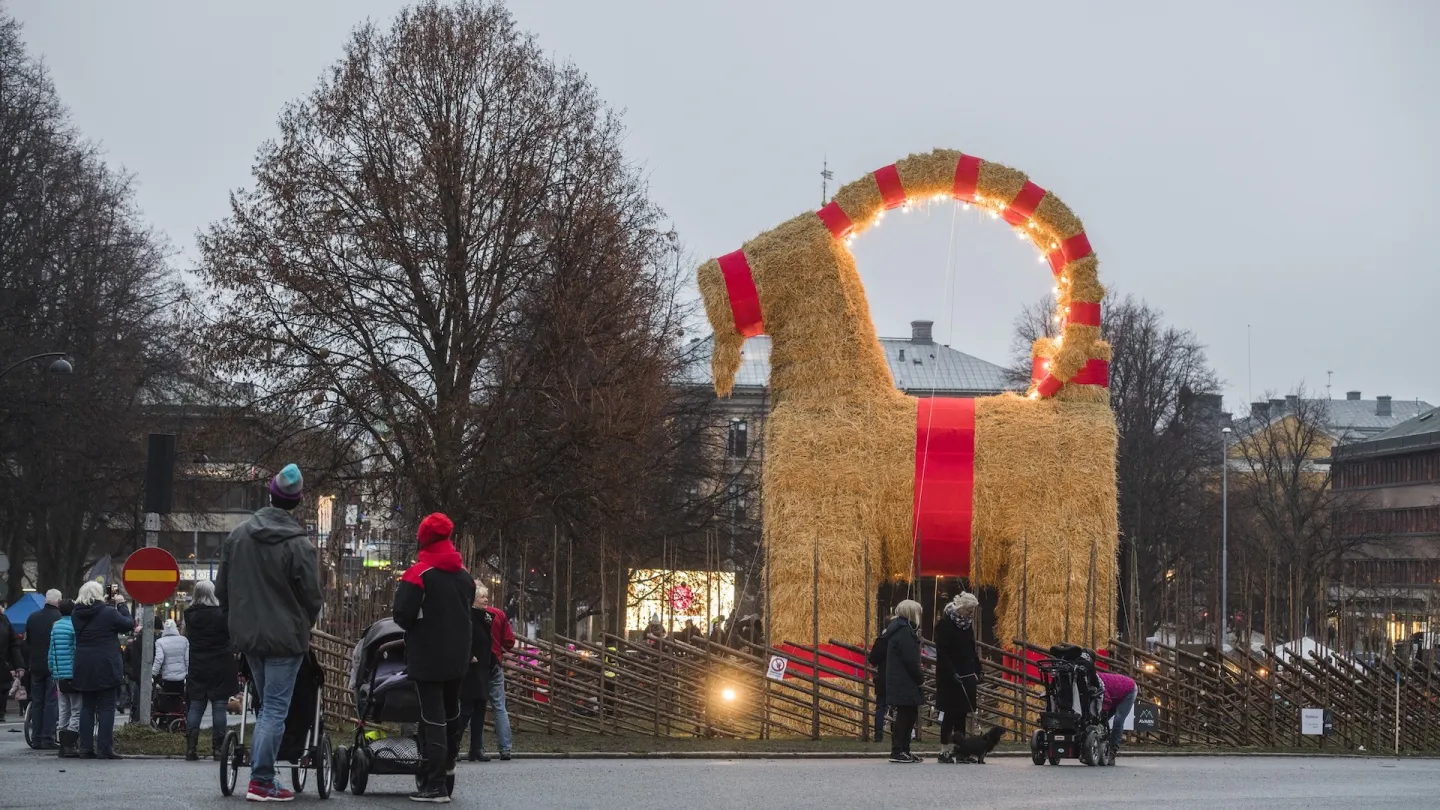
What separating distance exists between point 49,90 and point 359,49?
13.7 metres

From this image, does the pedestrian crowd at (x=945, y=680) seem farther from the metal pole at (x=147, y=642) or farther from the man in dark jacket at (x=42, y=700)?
the man in dark jacket at (x=42, y=700)

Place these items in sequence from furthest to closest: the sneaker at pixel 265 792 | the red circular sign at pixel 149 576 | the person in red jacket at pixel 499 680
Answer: the red circular sign at pixel 149 576, the person in red jacket at pixel 499 680, the sneaker at pixel 265 792

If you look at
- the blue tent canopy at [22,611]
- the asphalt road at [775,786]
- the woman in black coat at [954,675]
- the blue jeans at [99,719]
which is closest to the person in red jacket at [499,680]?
the asphalt road at [775,786]

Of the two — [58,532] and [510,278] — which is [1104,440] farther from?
[58,532]

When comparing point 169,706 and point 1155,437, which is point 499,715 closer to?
point 169,706

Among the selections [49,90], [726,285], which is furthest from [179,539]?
[726,285]

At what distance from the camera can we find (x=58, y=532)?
1921 inches

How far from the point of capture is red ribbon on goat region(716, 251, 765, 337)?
23594mm

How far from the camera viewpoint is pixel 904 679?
18.4 meters

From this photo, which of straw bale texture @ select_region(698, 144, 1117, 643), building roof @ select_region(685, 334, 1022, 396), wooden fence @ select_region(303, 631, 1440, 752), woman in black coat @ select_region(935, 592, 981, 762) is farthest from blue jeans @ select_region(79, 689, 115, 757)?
building roof @ select_region(685, 334, 1022, 396)

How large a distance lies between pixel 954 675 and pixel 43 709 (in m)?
8.88

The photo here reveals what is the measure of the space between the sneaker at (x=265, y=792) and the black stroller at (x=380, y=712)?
788 mm

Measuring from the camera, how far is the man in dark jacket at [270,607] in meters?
11.3

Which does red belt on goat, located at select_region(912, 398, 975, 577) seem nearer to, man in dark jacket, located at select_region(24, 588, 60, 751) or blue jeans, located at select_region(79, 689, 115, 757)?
man in dark jacket, located at select_region(24, 588, 60, 751)
